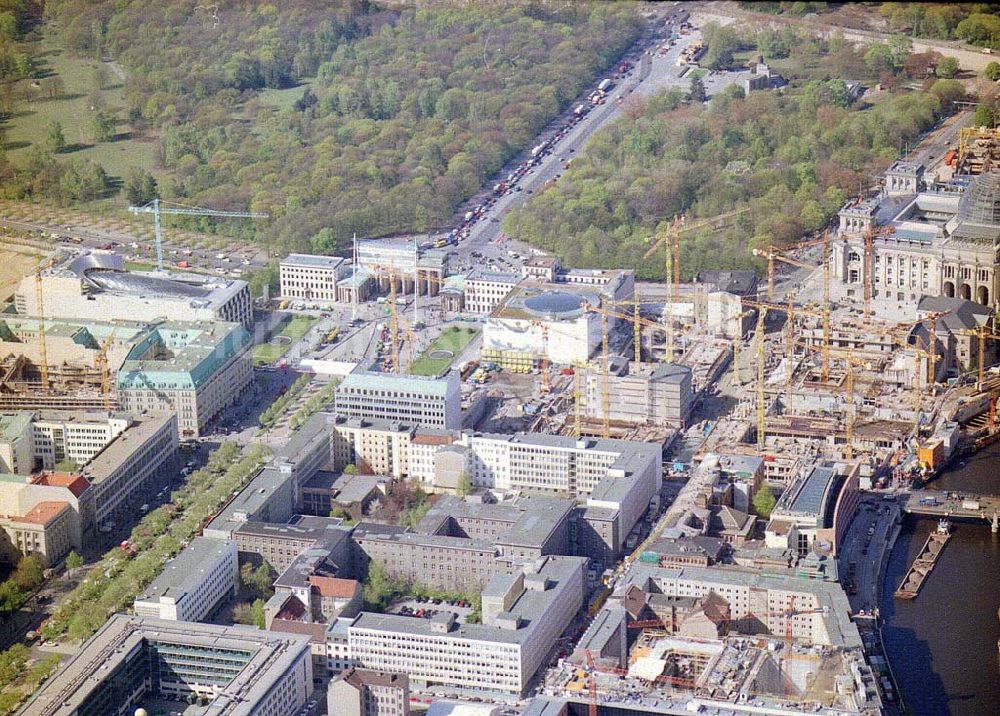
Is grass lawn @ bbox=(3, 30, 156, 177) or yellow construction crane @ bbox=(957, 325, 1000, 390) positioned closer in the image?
yellow construction crane @ bbox=(957, 325, 1000, 390)

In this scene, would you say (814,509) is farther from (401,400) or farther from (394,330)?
(394,330)

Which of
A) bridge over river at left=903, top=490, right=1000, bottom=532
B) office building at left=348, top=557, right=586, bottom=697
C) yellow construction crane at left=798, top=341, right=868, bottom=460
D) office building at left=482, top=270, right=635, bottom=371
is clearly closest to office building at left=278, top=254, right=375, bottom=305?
office building at left=482, top=270, right=635, bottom=371

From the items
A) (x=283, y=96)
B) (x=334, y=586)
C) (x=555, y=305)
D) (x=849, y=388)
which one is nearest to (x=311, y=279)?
(x=555, y=305)

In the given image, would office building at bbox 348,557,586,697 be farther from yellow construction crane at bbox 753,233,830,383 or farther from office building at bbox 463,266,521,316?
office building at bbox 463,266,521,316

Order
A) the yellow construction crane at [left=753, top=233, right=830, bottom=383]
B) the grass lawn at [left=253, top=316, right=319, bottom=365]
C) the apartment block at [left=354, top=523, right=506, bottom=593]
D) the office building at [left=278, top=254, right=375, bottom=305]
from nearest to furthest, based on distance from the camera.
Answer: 1. the apartment block at [left=354, top=523, right=506, bottom=593]
2. the yellow construction crane at [left=753, top=233, right=830, bottom=383]
3. the grass lawn at [left=253, top=316, right=319, bottom=365]
4. the office building at [left=278, top=254, right=375, bottom=305]

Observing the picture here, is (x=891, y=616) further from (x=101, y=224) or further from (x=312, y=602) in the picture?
(x=101, y=224)

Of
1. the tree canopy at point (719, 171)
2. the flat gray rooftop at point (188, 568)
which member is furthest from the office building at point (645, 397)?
the flat gray rooftop at point (188, 568)

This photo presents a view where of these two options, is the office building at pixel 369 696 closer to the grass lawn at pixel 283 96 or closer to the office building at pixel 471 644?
the office building at pixel 471 644
